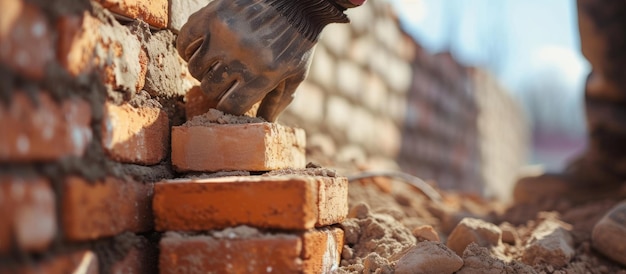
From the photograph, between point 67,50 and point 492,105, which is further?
point 492,105

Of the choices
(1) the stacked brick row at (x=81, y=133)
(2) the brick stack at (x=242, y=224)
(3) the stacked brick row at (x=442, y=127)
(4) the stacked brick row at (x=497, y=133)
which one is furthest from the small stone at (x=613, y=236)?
(4) the stacked brick row at (x=497, y=133)

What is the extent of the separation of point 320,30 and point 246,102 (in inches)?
9.9

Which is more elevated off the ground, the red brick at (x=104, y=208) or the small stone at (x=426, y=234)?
the red brick at (x=104, y=208)

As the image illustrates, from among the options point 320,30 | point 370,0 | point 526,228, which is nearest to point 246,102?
point 320,30

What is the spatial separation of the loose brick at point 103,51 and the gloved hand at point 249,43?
0.13 metres

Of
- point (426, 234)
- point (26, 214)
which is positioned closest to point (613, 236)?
point (426, 234)

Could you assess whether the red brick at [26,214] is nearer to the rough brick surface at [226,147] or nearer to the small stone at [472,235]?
the rough brick surface at [226,147]

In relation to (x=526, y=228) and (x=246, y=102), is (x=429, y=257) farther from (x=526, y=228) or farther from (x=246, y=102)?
(x=526, y=228)

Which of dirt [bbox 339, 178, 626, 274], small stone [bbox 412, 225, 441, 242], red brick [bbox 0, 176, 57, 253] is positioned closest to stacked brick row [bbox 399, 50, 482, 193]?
dirt [bbox 339, 178, 626, 274]

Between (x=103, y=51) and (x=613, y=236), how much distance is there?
136 cm

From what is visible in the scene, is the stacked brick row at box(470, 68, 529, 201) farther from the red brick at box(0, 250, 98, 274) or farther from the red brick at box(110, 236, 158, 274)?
the red brick at box(0, 250, 98, 274)

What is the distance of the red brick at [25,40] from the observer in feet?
2.76

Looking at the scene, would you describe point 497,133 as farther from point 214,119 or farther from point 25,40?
point 25,40

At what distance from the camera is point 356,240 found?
5.06 feet
